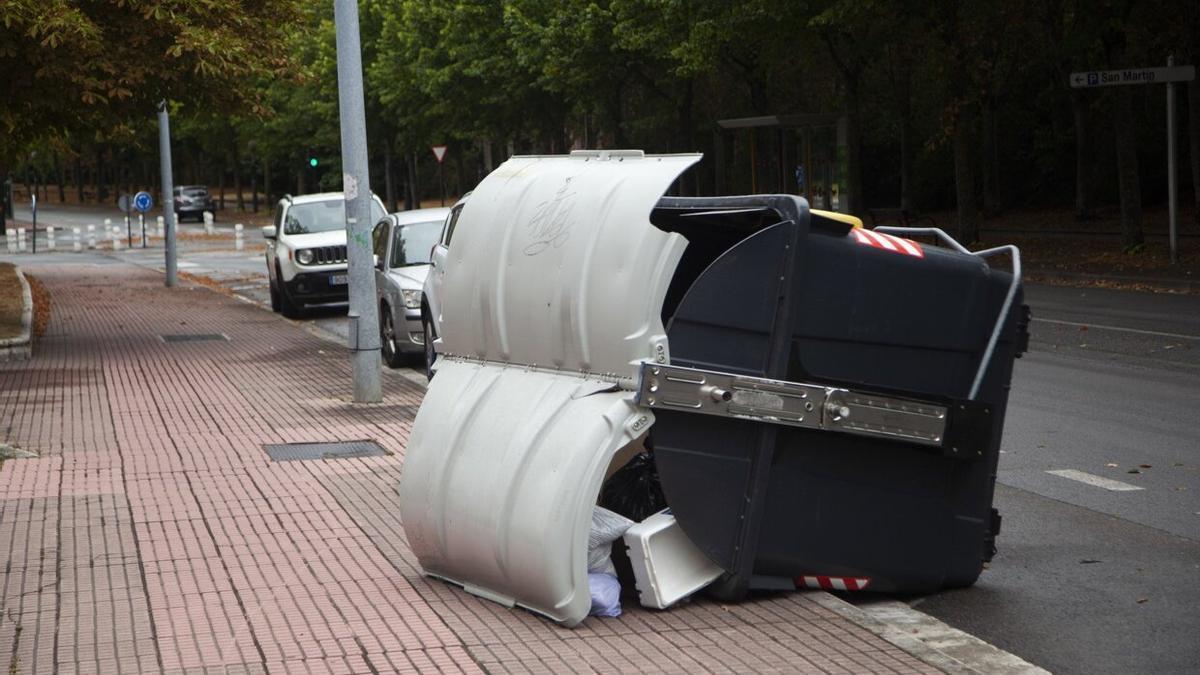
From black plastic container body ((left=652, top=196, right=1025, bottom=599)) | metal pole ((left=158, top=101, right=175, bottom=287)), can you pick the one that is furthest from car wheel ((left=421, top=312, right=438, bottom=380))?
metal pole ((left=158, top=101, right=175, bottom=287))

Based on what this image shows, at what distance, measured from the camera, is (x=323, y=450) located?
10828mm

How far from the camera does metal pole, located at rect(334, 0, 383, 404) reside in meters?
13.3

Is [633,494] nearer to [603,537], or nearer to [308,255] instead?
[603,537]

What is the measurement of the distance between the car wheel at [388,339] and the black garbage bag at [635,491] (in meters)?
10.3

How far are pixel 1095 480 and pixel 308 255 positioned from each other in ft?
52.2

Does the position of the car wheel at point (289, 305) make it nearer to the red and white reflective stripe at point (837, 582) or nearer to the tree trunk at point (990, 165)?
the red and white reflective stripe at point (837, 582)

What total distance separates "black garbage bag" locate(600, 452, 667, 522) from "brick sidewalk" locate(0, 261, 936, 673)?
507 millimetres

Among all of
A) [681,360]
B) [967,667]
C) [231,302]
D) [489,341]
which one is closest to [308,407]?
[489,341]

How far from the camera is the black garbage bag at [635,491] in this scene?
6578 mm

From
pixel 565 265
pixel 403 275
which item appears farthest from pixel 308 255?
pixel 565 265

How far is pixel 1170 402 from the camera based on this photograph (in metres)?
11.9

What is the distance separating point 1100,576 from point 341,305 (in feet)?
63.8

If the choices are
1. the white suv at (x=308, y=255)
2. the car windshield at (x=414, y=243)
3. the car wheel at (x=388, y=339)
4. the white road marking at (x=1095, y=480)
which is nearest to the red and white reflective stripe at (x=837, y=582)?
the white road marking at (x=1095, y=480)

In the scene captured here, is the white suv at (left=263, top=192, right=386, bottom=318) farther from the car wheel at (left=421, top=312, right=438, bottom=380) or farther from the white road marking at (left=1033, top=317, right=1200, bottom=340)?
the white road marking at (left=1033, top=317, right=1200, bottom=340)
